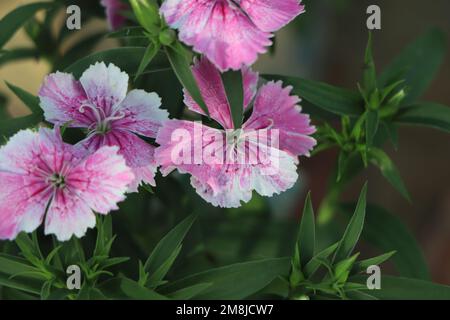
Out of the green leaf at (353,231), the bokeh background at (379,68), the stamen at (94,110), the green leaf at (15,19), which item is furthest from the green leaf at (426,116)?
the bokeh background at (379,68)

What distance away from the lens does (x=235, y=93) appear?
0.61m

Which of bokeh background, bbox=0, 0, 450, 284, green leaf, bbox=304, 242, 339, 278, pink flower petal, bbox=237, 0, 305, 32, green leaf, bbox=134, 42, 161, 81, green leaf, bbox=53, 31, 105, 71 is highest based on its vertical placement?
bokeh background, bbox=0, 0, 450, 284

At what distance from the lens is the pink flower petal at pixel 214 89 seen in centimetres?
64

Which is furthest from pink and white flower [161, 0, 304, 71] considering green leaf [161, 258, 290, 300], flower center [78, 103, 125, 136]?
green leaf [161, 258, 290, 300]

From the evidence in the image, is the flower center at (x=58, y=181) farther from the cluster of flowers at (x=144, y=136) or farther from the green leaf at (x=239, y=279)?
the green leaf at (x=239, y=279)

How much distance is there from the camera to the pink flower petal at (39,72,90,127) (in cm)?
63

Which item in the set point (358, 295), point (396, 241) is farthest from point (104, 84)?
point (396, 241)

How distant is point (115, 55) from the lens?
667 millimetres

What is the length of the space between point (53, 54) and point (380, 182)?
3.69 ft

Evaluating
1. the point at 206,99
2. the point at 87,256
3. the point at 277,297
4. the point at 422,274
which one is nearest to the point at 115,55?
the point at 206,99

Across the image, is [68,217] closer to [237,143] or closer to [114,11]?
[237,143]

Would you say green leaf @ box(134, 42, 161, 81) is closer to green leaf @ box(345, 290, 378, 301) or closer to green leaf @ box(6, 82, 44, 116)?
green leaf @ box(6, 82, 44, 116)

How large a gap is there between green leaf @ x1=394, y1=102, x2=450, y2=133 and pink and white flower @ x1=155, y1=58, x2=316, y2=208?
0.18 m
